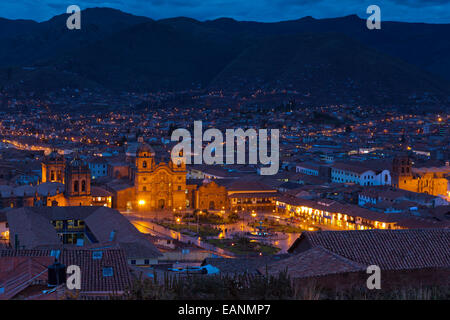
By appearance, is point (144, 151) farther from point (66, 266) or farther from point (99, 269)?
point (66, 266)

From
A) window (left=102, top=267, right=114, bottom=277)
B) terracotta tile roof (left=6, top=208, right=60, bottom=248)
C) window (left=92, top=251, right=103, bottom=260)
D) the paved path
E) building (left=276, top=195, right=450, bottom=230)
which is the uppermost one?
window (left=92, top=251, right=103, bottom=260)

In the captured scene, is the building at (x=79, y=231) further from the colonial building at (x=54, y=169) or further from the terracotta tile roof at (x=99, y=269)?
the colonial building at (x=54, y=169)

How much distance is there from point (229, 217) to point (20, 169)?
23506 millimetres

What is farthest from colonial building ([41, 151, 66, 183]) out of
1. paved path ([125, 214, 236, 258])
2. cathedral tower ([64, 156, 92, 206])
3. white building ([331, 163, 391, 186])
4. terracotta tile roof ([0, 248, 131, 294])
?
terracotta tile roof ([0, 248, 131, 294])

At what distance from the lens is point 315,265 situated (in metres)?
12.8

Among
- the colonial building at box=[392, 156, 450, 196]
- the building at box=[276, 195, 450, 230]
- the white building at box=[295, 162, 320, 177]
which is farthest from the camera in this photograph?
the white building at box=[295, 162, 320, 177]

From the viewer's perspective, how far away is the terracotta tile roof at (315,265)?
12.4 metres

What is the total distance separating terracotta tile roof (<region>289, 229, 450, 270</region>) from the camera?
14070 mm

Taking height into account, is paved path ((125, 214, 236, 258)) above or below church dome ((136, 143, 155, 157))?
below

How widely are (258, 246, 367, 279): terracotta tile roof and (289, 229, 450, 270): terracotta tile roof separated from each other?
40.7 inches

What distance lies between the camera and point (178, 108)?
151500 mm

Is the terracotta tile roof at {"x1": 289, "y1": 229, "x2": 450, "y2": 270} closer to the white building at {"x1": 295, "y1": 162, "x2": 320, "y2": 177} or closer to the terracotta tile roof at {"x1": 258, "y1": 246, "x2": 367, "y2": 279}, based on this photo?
the terracotta tile roof at {"x1": 258, "y1": 246, "x2": 367, "y2": 279}

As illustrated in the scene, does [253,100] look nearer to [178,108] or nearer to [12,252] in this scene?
[178,108]
